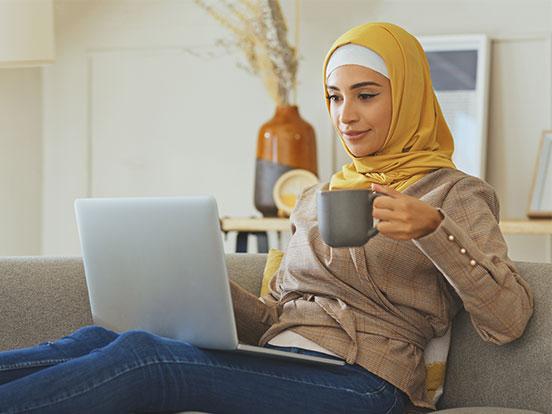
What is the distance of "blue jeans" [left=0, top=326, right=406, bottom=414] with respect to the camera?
55.9 inches

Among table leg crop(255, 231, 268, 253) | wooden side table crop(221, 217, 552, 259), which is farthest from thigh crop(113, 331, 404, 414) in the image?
table leg crop(255, 231, 268, 253)

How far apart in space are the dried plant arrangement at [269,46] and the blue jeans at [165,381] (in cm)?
186

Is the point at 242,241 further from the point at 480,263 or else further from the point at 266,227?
the point at 480,263

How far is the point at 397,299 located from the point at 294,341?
8.1 inches

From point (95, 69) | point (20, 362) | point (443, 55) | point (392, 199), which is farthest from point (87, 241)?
point (95, 69)

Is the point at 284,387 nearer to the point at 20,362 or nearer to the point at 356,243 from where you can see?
the point at 356,243

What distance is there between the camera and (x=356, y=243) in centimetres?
142

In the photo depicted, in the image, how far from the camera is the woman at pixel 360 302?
146cm

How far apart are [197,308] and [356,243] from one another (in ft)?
1.05

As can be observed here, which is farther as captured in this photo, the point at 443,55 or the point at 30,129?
the point at 30,129

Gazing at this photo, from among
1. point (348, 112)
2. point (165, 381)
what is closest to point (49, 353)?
point (165, 381)

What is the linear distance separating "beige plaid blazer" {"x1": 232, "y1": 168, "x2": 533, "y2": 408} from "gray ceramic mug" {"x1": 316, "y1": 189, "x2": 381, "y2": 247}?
0.75ft

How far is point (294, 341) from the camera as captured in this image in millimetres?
1722

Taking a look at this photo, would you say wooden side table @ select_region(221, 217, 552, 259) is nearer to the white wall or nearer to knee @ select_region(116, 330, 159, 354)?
the white wall
